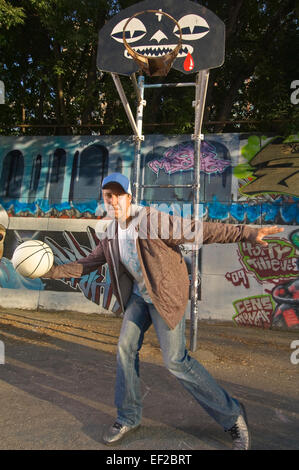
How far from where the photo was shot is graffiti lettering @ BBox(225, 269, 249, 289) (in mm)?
7359

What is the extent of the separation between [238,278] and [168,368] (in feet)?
17.0

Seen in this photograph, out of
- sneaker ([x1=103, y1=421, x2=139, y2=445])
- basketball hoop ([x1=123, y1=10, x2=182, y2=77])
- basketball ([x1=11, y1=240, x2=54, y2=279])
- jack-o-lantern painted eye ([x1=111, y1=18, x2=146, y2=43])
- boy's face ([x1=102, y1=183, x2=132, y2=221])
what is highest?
jack-o-lantern painted eye ([x1=111, y1=18, x2=146, y2=43])

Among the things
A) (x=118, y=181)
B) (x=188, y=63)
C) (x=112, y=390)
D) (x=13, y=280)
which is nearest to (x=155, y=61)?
(x=188, y=63)

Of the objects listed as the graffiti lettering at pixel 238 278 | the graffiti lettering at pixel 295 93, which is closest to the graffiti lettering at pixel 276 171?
the graffiti lettering at pixel 295 93

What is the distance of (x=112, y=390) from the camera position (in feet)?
11.7

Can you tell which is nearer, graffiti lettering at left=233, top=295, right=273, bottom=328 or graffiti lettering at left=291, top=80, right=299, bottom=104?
graffiti lettering at left=233, top=295, right=273, bottom=328

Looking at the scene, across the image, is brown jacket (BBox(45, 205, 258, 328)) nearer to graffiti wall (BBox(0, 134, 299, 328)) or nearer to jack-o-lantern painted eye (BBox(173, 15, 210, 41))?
jack-o-lantern painted eye (BBox(173, 15, 210, 41))

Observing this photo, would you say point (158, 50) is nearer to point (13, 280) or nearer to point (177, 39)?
point (177, 39)

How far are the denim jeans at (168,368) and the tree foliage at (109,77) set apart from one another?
6.23 meters

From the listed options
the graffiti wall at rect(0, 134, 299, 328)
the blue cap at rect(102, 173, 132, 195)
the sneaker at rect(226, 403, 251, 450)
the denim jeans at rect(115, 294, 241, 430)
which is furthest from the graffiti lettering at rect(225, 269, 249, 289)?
the blue cap at rect(102, 173, 132, 195)

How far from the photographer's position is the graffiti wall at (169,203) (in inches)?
287

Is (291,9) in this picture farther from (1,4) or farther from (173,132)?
(1,4)

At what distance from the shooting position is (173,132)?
323 inches

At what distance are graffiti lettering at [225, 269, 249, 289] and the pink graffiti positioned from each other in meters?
2.24
